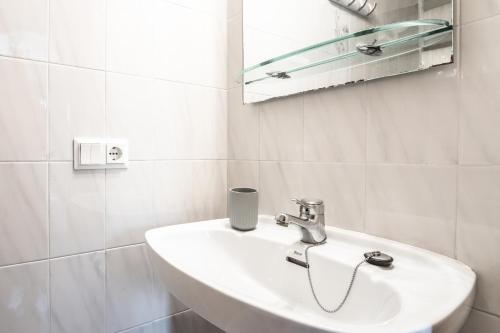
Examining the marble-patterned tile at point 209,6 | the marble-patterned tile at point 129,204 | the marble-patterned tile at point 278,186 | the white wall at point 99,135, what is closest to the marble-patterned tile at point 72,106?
the white wall at point 99,135

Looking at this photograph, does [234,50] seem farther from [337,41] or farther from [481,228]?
[481,228]

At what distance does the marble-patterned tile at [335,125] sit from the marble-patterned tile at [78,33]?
0.61m

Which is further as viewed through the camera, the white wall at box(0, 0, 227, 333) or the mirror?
the white wall at box(0, 0, 227, 333)

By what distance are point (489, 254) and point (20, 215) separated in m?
1.03

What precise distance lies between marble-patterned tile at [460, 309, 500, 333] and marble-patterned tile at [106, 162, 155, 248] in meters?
0.84

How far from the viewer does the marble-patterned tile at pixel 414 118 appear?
613 mm

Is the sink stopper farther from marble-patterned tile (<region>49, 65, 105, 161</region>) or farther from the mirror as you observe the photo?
marble-patterned tile (<region>49, 65, 105, 161</region>)

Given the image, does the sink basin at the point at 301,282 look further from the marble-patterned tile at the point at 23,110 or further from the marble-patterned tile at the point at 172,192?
the marble-patterned tile at the point at 23,110

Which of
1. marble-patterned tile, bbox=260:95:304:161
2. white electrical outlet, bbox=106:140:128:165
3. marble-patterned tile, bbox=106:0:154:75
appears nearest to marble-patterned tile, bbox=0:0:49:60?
marble-patterned tile, bbox=106:0:154:75

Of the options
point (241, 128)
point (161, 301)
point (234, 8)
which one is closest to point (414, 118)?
point (241, 128)

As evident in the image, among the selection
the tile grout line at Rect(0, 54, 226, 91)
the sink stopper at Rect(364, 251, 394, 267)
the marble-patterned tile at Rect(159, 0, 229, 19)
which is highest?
the marble-patterned tile at Rect(159, 0, 229, 19)

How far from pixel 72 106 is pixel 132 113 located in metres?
0.16

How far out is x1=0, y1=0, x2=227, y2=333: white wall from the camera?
2.51 ft

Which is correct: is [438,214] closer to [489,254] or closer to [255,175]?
[489,254]
